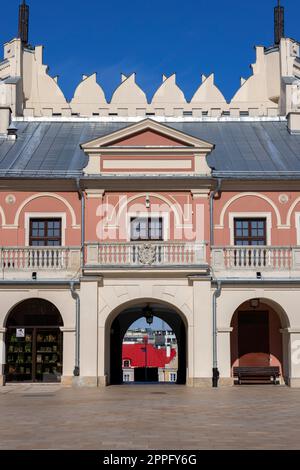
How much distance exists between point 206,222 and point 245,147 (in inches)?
220

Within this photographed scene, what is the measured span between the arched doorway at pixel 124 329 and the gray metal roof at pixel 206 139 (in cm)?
658

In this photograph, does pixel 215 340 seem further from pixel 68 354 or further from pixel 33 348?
pixel 33 348

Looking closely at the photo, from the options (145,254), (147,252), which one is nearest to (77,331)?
(145,254)

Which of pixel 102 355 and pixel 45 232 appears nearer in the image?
pixel 102 355

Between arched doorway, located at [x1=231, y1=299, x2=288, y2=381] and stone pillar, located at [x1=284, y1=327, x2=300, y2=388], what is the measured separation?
1.45 m

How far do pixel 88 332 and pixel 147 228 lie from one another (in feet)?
15.3

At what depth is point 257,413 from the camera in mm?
17672

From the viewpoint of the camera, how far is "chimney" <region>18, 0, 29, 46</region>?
1658 inches

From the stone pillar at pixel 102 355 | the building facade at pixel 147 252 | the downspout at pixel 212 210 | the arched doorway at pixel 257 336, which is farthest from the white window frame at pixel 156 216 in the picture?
the arched doorway at pixel 257 336

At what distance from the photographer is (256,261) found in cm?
2823

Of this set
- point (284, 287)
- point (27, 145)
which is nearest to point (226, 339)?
point (284, 287)

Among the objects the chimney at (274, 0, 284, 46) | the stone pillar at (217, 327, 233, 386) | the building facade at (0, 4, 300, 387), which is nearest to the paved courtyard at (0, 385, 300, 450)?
the stone pillar at (217, 327, 233, 386)

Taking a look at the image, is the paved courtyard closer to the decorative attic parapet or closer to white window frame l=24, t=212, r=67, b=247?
white window frame l=24, t=212, r=67, b=247
